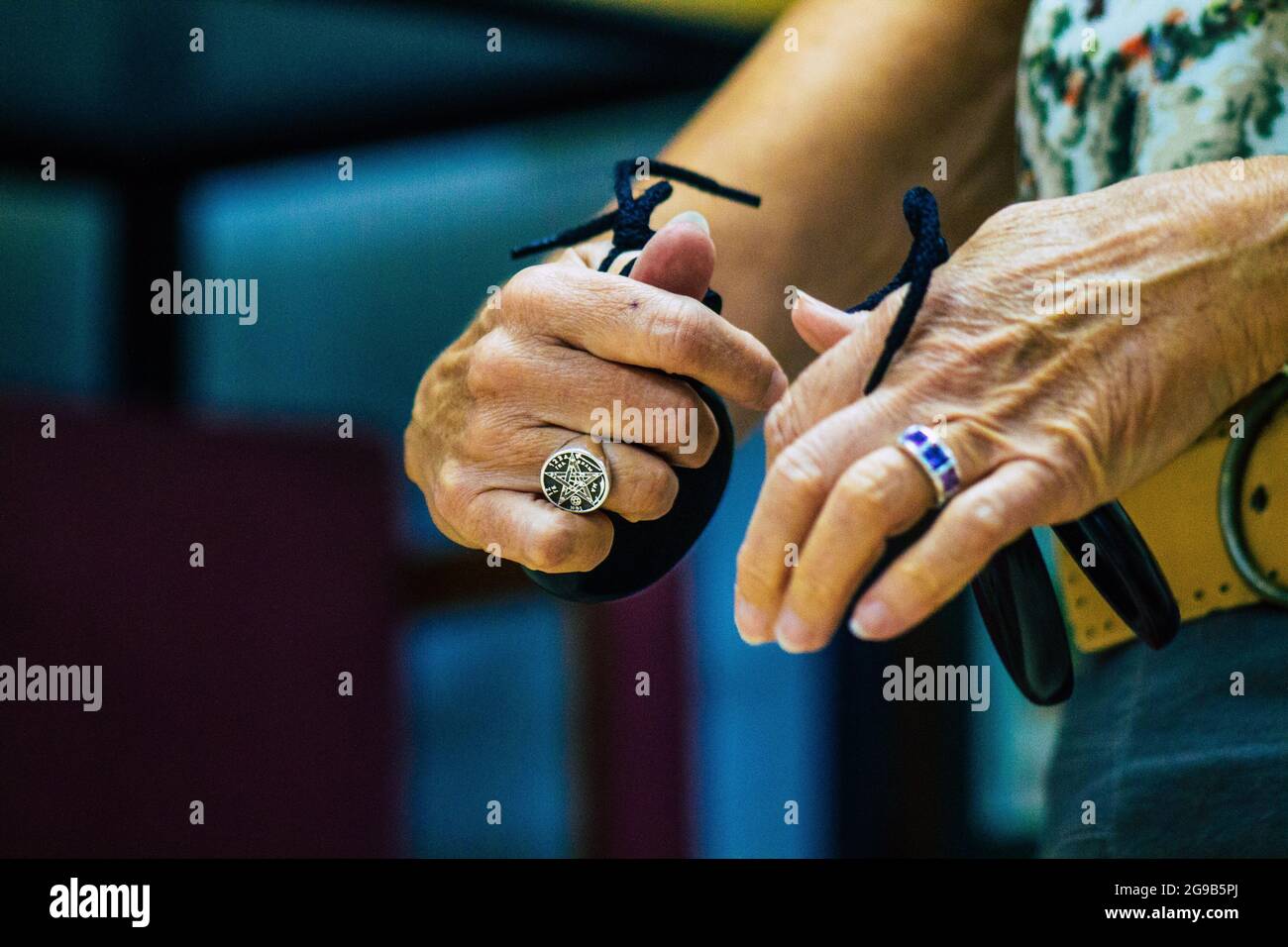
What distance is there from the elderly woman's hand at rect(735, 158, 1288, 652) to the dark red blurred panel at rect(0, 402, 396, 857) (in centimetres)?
191

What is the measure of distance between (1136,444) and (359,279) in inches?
114

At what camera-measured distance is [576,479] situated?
64 centimetres

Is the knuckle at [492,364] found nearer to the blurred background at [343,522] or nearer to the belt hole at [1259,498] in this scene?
the belt hole at [1259,498]

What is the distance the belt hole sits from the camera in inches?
25.5

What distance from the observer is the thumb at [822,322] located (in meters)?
0.61

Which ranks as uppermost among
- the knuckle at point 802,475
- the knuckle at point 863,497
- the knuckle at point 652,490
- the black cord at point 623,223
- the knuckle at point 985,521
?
the black cord at point 623,223

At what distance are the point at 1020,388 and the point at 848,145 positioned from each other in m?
0.40

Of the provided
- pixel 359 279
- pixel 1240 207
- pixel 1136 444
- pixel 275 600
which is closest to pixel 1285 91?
pixel 1240 207

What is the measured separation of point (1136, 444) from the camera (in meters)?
0.54

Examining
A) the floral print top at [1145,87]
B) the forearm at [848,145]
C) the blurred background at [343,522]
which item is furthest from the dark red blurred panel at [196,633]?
the floral print top at [1145,87]

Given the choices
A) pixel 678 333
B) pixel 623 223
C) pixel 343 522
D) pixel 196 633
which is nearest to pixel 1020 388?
pixel 678 333

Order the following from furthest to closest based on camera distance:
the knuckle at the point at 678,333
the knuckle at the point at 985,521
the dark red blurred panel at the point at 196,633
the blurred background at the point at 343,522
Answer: the blurred background at the point at 343,522
the dark red blurred panel at the point at 196,633
the knuckle at the point at 678,333
the knuckle at the point at 985,521
